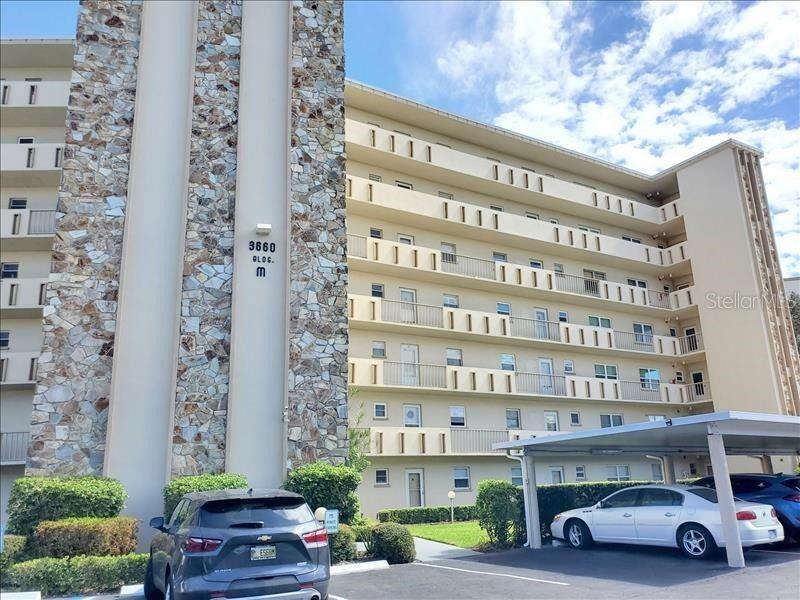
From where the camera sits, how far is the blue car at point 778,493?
13367mm

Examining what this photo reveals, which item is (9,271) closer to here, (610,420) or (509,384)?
(509,384)

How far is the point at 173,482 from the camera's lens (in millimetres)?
14328

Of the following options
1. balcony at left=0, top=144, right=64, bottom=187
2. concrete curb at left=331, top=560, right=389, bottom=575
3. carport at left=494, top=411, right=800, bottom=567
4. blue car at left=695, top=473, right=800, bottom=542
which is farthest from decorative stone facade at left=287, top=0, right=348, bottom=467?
balcony at left=0, top=144, right=64, bottom=187

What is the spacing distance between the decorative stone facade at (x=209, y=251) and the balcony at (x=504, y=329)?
7.78 m

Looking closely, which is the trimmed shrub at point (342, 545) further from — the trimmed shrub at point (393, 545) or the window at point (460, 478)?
the window at point (460, 478)

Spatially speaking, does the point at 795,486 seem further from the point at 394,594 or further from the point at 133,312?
the point at 133,312

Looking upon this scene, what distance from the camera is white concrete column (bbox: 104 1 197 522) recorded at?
15125mm

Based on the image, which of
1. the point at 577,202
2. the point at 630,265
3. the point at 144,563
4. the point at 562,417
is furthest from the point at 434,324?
the point at 144,563

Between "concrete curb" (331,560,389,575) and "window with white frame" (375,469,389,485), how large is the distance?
1100cm

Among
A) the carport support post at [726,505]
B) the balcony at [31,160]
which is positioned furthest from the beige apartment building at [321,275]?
the carport support post at [726,505]

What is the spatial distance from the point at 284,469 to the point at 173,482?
2.70m

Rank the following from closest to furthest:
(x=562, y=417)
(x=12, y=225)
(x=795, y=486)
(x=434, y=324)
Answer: (x=795, y=486) < (x=12, y=225) < (x=434, y=324) < (x=562, y=417)

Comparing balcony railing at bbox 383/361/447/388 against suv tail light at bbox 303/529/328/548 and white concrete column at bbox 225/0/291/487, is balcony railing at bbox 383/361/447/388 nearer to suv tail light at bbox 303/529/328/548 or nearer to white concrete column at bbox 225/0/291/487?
white concrete column at bbox 225/0/291/487

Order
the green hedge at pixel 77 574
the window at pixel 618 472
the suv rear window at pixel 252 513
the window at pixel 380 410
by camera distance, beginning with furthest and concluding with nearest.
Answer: the window at pixel 618 472
the window at pixel 380 410
the green hedge at pixel 77 574
the suv rear window at pixel 252 513
